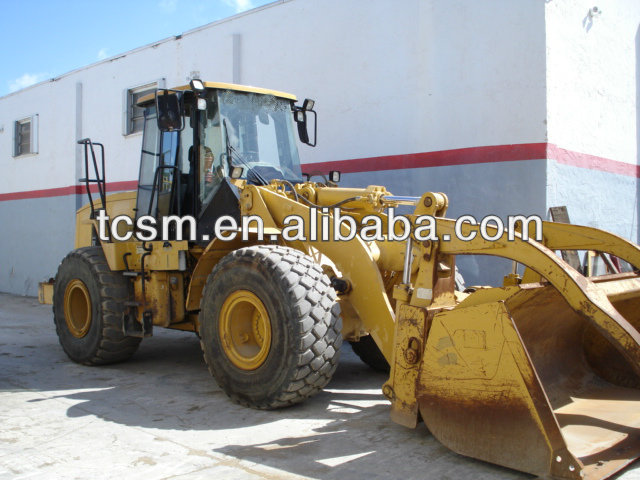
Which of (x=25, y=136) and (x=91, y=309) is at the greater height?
(x=25, y=136)

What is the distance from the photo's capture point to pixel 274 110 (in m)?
6.81

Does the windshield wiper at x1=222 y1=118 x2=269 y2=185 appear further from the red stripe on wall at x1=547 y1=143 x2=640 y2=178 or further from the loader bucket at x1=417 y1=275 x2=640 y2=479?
the red stripe on wall at x1=547 y1=143 x2=640 y2=178

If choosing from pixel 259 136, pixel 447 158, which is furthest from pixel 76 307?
pixel 447 158

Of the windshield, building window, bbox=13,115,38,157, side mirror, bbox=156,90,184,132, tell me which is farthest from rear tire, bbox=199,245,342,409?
building window, bbox=13,115,38,157

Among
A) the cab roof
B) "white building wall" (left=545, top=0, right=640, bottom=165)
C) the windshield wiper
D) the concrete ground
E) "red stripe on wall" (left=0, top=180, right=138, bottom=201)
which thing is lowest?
the concrete ground

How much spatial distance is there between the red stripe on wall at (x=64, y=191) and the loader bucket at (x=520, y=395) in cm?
1056

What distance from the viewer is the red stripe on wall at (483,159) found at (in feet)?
27.1

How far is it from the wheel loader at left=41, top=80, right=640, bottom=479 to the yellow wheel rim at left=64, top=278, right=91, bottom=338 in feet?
0.05

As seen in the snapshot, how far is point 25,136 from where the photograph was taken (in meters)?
16.8

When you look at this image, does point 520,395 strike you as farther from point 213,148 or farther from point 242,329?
point 213,148

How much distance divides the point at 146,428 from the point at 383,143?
6018mm

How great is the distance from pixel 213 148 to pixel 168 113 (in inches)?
22.0

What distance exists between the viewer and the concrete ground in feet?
12.6

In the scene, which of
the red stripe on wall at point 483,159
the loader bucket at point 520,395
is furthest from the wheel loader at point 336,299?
the red stripe on wall at point 483,159
